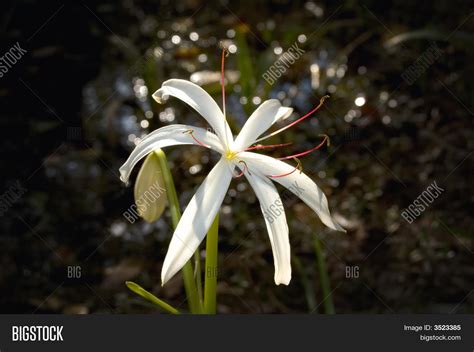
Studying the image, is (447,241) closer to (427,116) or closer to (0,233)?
(427,116)

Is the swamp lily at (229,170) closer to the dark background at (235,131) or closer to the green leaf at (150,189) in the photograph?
the green leaf at (150,189)

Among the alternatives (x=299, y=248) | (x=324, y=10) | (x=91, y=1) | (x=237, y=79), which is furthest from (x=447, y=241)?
(x=91, y=1)

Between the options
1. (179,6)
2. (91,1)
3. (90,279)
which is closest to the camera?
(90,279)

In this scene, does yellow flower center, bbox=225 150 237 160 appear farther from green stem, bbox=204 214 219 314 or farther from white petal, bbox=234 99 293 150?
green stem, bbox=204 214 219 314

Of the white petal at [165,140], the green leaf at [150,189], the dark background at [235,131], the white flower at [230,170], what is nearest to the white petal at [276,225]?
the white flower at [230,170]

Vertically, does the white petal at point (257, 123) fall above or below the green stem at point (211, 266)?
above

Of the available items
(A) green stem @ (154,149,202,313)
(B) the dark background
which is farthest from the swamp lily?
(B) the dark background

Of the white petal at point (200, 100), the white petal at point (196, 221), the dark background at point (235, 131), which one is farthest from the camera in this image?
the dark background at point (235, 131)
